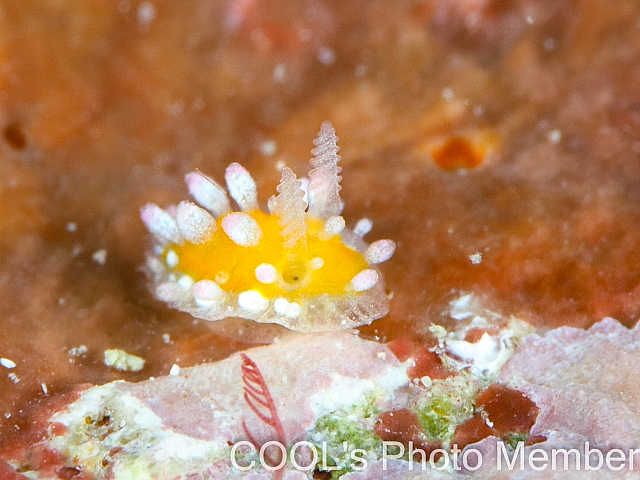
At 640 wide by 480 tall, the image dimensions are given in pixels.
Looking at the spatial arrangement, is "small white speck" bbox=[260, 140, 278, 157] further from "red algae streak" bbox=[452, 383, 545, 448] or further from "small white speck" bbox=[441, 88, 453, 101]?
"red algae streak" bbox=[452, 383, 545, 448]

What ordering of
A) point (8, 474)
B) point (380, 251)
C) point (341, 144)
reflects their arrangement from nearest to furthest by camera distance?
point (8, 474) < point (380, 251) < point (341, 144)

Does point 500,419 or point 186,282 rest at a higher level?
point 186,282

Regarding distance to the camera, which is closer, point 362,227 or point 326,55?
point 362,227

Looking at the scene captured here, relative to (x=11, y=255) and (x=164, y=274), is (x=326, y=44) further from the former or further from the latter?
(x=11, y=255)

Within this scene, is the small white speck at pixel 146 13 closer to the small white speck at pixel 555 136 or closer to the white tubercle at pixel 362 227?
the white tubercle at pixel 362 227

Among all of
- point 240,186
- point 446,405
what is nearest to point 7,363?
point 240,186

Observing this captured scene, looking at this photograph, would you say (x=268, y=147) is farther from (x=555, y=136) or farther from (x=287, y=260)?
(x=555, y=136)

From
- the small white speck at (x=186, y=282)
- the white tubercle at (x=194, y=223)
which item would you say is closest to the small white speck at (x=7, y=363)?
the small white speck at (x=186, y=282)

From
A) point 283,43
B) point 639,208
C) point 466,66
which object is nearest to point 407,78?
point 466,66
